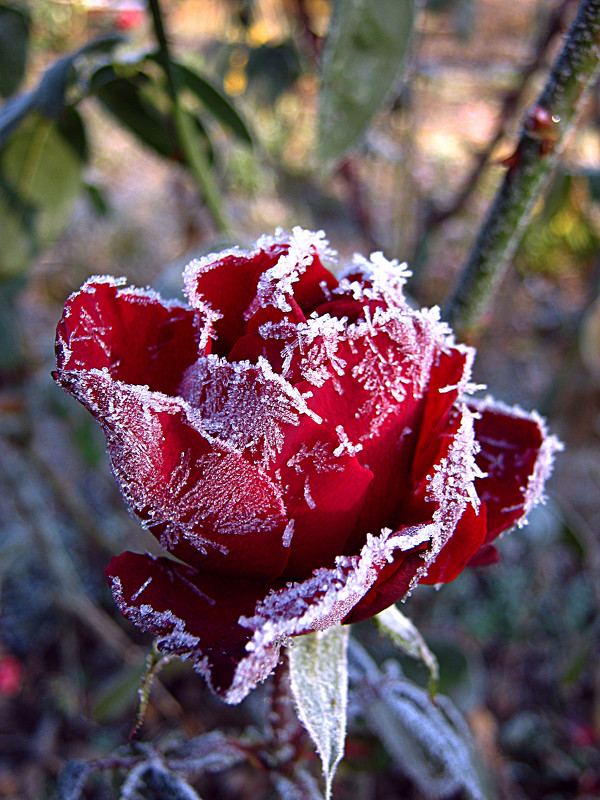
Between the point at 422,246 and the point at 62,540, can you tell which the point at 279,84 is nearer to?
the point at 422,246

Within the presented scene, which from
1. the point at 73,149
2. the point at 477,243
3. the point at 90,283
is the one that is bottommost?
the point at 90,283

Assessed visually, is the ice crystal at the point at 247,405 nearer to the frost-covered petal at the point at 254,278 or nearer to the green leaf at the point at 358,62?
the frost-covered petal at the point at 254,278

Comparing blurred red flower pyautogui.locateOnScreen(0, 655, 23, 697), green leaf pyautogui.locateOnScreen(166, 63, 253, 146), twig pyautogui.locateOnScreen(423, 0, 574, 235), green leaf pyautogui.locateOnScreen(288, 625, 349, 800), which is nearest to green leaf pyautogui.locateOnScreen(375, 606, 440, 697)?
green leaf pyautogui.locateOnScreen(288, 625, 349, 800)

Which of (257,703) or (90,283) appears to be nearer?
(90,283)

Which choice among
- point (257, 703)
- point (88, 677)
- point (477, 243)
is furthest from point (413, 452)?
→ point (88, 677)

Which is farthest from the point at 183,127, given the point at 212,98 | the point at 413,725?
the point at 413,725

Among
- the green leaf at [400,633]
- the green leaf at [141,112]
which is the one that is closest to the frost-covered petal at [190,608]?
the green leaf at [400,633]

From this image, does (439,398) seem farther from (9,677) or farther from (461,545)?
(9,677)
